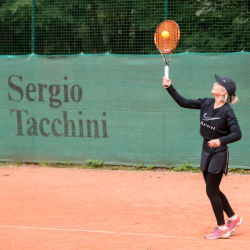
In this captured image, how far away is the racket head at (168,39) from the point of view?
6672mm

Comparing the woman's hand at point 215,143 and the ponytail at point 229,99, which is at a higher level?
the ponytail at point 229,99

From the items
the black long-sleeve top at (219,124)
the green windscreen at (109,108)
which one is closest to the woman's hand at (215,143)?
the black long-sleeve top at (219,124)

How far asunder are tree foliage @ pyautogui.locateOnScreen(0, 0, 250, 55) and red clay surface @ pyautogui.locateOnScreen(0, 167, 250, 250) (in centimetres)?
304

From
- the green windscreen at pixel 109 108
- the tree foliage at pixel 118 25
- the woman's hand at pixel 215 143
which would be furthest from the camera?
the tree foliage at pixel 118 25

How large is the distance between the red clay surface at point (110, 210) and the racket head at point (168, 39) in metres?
2.03

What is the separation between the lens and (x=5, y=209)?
6.85m

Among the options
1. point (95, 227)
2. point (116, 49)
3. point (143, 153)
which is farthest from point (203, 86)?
→ point (95, 227)

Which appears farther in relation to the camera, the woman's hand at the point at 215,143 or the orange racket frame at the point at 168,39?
the orange racket frame at the point at 168,39

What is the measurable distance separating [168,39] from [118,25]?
17.2ft

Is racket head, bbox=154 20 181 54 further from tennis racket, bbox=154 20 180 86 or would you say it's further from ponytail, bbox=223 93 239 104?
ponytail, bbox=223 93 239 104

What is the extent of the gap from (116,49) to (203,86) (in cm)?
274

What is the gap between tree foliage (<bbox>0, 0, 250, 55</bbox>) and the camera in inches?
431

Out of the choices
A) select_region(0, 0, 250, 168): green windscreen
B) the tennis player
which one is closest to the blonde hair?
the tennis player

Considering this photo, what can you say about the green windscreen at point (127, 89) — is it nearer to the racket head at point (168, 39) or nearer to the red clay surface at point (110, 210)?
the red clay surface at point (110, 210)
